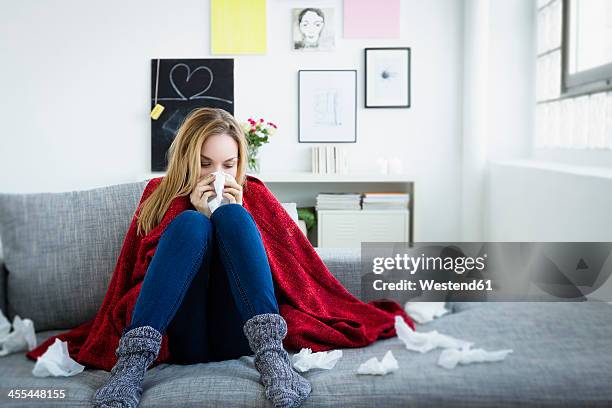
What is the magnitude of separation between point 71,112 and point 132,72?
46 cm

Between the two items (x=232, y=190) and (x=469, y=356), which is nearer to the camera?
(x=469, y=356)

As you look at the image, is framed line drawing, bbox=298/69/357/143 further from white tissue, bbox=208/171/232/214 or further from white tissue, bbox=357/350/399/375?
white tissue, bbox=357/350/399/375

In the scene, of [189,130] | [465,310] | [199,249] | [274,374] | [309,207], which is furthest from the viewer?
[309,207]

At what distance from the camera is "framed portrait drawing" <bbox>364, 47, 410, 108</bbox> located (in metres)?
4.55

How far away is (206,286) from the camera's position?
5.83 feet

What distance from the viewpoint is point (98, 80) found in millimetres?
4586

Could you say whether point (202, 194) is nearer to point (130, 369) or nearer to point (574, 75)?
point (130, 369)

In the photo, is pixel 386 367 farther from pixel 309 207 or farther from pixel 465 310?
pixel 309 207

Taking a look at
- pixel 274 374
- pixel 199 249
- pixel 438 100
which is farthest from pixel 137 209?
pixel 438 100

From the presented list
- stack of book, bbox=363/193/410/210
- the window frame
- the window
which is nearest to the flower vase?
stack of book, bbox=363/193/410/210

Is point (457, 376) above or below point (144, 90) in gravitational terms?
below

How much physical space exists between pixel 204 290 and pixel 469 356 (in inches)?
25.4

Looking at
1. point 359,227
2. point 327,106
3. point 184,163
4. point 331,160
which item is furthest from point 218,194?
point 327,106

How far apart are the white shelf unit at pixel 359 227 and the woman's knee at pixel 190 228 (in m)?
2.55
